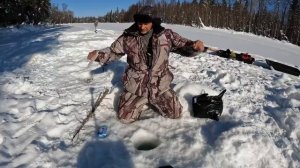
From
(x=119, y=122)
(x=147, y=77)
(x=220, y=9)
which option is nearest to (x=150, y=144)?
(x=119, y=122)

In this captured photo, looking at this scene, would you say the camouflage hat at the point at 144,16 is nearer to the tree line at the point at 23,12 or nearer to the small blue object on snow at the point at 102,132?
the small blue object on snow at the point at 102,132

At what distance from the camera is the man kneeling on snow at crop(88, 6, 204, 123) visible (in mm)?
5125

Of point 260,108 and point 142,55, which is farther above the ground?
point 142,55

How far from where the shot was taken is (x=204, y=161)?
415 cm

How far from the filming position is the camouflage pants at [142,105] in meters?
5.15

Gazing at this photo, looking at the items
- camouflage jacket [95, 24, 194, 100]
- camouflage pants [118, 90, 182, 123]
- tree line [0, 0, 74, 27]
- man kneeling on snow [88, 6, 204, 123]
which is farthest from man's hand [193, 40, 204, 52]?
tree line [0, 0, 74, 27]

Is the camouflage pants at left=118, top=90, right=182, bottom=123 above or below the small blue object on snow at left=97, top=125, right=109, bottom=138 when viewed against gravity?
above

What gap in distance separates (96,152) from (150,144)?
756mm

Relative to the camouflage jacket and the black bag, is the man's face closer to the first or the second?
the camouflage jacket

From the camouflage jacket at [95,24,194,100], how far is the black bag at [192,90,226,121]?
0.55 metres

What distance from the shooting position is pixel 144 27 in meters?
5.03

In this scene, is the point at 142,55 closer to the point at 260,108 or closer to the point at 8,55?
the point at 260,108

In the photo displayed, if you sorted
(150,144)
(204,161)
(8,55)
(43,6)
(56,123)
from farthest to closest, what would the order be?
(43,6), (8,55), (56,123), (150,144), (204,161)

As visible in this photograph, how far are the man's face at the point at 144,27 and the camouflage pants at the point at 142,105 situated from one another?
3.16ft
